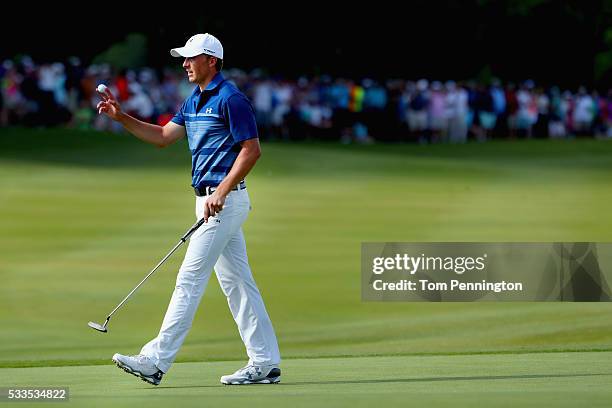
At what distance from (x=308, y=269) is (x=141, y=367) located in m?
9.70

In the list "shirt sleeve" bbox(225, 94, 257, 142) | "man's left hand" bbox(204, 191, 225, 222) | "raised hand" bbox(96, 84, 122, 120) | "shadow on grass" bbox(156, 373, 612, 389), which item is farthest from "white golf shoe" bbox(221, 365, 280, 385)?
"raised hand" bbox(96, 84, 122, 120)

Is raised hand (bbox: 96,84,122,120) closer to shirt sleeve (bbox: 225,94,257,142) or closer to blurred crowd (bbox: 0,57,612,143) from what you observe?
shirt sleeve (bbox: 225,94,257,142)

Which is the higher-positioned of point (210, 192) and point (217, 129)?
point (217, 129)

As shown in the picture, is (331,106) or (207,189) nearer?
(207,189)

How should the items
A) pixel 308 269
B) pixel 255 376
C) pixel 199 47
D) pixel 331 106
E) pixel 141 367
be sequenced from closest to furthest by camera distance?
pixel 141 367, pixel 199 47, pixel 255 376, pixel 308 269, pixel 331 106

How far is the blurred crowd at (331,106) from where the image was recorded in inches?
1414

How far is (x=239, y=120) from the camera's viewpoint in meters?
8.94

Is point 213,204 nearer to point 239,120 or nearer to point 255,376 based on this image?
point 239,120

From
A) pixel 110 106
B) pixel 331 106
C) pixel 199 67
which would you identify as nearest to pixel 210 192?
pixel 199 67

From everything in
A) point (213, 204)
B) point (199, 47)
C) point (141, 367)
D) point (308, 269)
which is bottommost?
point (308, 269)

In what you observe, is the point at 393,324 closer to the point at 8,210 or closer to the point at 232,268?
the point at 232,268

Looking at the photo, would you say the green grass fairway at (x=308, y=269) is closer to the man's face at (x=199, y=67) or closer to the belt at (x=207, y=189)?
the belt at (x=207, y=189)

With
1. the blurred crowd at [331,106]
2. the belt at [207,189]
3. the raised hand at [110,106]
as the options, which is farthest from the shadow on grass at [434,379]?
the blurred crowd at [331,106]

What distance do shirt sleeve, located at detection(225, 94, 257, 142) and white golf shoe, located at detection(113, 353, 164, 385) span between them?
4.43 ft
